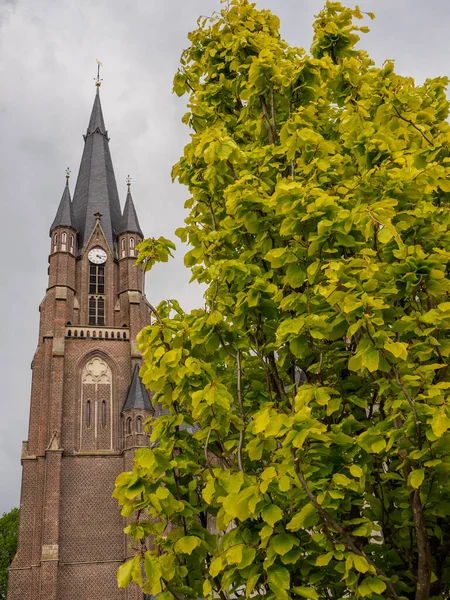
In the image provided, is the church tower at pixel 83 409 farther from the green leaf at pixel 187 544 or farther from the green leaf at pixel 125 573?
the green leaf at pixel 125 573

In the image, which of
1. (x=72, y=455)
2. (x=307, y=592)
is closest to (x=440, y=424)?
(x=307, y=592)

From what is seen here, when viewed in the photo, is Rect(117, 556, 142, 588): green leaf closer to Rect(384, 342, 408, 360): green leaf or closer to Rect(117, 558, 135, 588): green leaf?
Rect(117, 558, 135, 588): green leaf

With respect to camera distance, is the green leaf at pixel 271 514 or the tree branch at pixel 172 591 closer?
the green leaf at pixel 271 514

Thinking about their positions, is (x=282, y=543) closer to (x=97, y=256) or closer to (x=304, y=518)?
(x=304, y=518)

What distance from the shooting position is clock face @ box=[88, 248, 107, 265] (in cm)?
4581

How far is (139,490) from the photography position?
4.61 meters

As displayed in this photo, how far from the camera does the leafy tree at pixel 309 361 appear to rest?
4.33 metres

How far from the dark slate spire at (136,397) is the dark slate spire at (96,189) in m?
11.8

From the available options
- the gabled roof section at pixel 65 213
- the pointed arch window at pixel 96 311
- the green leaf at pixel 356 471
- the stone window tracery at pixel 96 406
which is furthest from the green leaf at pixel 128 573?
the gabled roof section at pixel 65 213

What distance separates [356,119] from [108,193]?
4699cm

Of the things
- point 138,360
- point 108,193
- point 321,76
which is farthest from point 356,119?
point 108,193

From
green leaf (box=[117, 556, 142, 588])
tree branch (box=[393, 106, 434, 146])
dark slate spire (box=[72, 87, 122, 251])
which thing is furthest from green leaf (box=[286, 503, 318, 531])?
dark slate spire (box=[72, 87, 122, 251])

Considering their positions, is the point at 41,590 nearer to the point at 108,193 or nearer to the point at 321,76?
the point at 108,193

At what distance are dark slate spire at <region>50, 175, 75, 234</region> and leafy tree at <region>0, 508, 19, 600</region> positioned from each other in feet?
92.3
